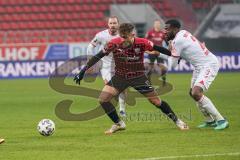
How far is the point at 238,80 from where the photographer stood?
2770 cm

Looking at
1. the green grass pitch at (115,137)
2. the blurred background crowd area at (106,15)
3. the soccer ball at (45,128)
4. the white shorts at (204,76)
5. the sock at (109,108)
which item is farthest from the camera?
the blurred background crowd area at (106,15)

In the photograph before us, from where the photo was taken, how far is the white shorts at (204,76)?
13297 millimetres

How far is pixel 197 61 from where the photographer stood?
1357 centimetres

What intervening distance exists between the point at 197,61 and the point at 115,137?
2.32m

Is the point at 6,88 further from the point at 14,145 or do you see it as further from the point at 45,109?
the point at 14,145

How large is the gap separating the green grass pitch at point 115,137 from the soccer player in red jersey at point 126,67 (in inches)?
22.3

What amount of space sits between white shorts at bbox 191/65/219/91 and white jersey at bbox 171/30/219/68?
3.6 inches

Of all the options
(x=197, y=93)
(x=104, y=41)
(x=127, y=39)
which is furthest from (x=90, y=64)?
(x=104, y=41)

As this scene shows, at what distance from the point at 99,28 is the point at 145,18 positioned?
2.46 metres

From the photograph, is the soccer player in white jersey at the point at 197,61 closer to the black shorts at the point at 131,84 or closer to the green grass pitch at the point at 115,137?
the green grass pitch at the point at 115,137

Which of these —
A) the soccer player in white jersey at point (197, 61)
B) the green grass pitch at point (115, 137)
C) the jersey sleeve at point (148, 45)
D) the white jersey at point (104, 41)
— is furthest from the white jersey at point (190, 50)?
the white jersey at point (104, 41)

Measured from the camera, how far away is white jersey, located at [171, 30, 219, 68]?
1320 centimetres

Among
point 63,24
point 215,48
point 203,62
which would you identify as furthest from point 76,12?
point 203,62

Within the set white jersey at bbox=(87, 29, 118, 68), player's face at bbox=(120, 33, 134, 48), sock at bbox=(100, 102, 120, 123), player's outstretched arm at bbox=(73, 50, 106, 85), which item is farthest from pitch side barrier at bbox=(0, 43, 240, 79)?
player's face at bbox=(120, 33, 134, 48)
